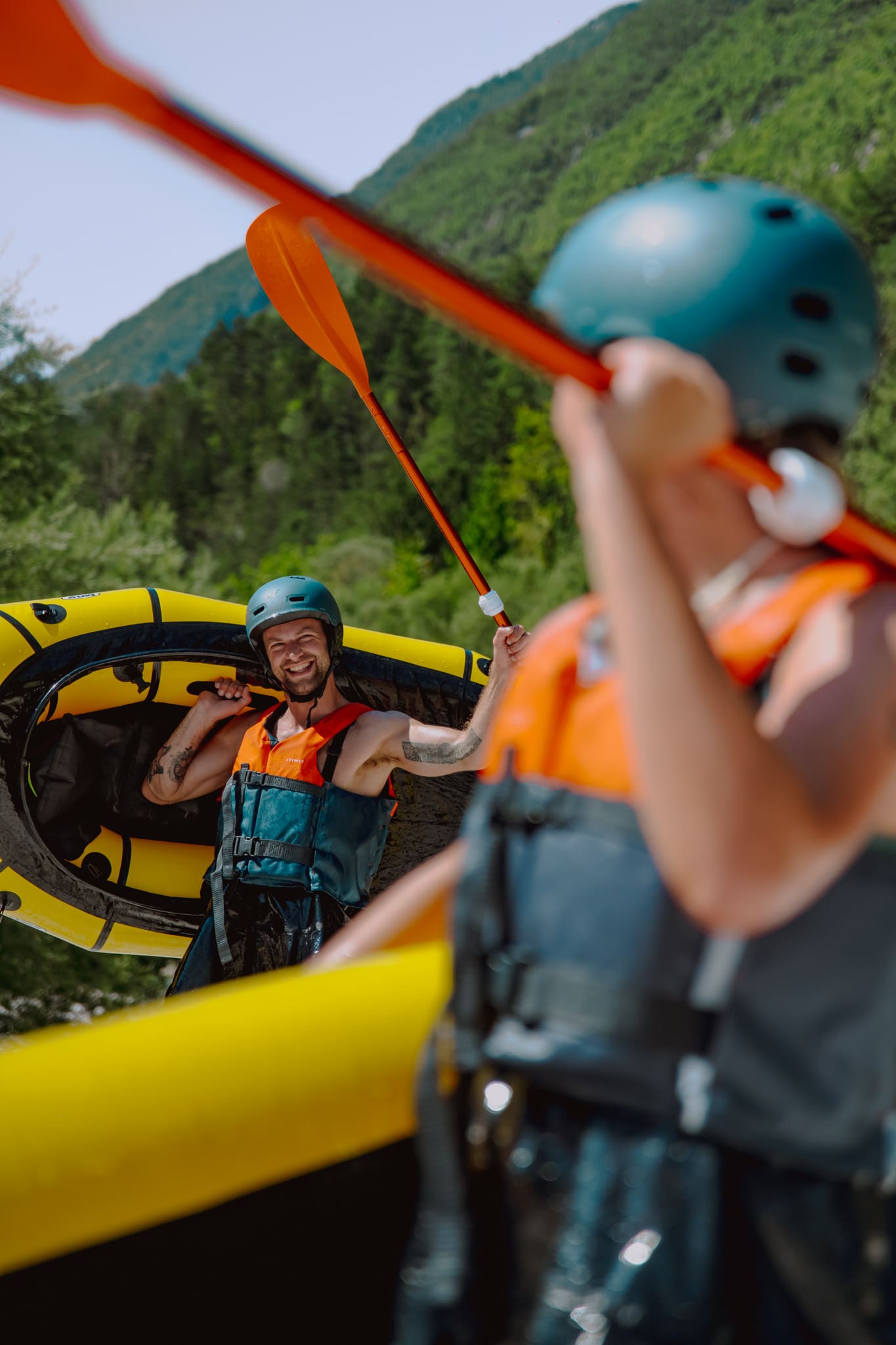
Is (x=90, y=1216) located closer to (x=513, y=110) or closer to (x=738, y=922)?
(x=738, y=922)

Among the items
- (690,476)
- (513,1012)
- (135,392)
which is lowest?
(513,1012)

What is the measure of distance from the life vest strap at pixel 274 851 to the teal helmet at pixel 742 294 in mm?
2974

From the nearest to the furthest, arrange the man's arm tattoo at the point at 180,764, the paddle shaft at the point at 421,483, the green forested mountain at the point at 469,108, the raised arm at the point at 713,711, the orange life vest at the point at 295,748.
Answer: the raised arm at the point at 713,711
the paddle shaft at the point at 421,483
the orange life vest at the point at 295,748
the man's arm tattoo at the point at 180,764
the green forested mountain at the point at 469,108

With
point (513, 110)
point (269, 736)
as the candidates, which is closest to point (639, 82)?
point (513, 110)

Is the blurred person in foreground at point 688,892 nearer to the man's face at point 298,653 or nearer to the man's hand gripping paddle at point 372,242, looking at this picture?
the man's hand gripping paddle at point 372,242

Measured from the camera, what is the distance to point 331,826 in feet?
12.7

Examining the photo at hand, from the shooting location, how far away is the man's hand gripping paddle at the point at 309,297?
254 centimetres

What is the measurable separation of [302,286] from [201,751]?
83.8 inches

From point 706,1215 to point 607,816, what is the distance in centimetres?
27

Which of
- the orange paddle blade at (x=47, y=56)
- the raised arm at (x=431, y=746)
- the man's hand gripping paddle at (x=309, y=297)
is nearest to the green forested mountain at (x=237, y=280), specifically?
the raised arm at (x=431, y=746)

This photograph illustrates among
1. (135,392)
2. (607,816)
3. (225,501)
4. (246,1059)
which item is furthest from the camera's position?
(135,392)

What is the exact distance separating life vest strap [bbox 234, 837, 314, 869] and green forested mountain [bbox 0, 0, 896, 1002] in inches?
432

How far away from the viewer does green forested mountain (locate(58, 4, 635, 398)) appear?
69125mm

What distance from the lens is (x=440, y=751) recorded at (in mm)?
4004
